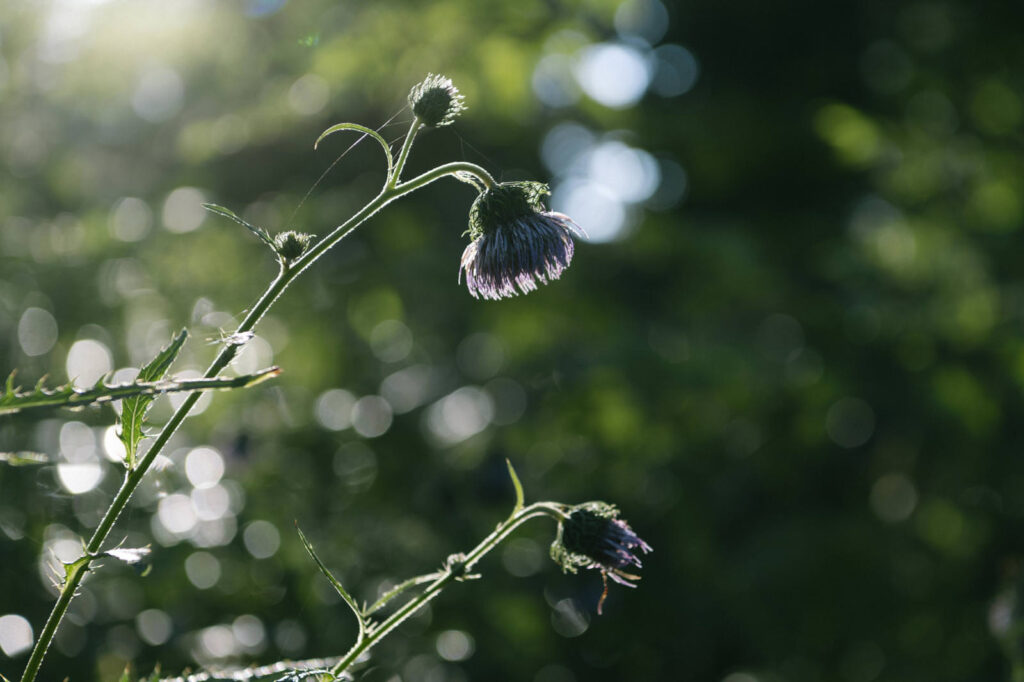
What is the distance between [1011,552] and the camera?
3420mm

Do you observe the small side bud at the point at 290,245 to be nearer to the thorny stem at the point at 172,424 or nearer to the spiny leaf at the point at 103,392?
the thorny stem at the point at 172,424

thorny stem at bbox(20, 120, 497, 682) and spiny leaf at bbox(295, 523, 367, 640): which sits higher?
thorny stem at bbox(20, 120, 497, 682)

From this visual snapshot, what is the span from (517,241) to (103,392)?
527 mm

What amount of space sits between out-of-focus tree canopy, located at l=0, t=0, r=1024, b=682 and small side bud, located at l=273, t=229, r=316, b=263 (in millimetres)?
1603

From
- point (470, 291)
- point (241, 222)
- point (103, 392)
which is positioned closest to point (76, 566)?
point (103, 392)

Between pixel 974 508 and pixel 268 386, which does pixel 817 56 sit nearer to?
pixel 974 508

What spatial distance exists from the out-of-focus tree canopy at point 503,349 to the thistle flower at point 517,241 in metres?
1.50

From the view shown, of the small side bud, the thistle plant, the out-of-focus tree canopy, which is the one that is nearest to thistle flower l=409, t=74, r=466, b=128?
the thistle plant

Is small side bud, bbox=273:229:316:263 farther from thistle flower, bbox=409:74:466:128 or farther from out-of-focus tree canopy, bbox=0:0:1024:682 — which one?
out-of-focus tree canopy, bbox=0:0:1024:682

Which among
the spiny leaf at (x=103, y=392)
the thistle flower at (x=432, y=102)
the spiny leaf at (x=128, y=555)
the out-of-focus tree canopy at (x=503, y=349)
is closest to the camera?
the spiny leaf at (x=103, y=392)

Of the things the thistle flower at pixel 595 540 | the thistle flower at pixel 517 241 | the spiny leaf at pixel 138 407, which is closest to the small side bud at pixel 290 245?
the spiny leaf at pixel 138 407

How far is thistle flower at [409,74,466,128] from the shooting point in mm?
903

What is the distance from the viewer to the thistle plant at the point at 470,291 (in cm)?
66

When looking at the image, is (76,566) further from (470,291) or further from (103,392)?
(470,291)
